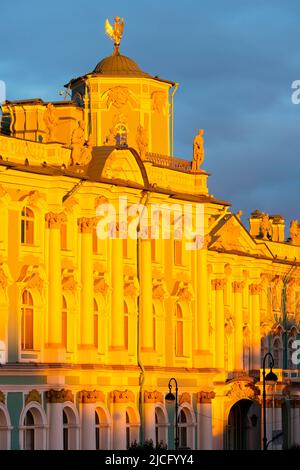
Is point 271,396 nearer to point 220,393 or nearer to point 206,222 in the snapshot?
point 220,393

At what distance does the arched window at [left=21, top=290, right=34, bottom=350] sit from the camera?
7794 cm

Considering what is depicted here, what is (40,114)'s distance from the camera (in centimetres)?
8394

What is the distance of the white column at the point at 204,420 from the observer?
90.8 m

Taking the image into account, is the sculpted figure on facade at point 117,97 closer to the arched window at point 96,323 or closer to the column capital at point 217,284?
the column capital at point 217,284

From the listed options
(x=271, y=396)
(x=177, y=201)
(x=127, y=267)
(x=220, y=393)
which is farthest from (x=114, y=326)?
(x=271, y=396)

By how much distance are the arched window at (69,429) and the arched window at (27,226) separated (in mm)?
6923

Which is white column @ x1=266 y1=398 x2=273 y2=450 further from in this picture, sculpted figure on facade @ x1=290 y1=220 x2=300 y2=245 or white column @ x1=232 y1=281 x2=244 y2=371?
sculpted figure on facade @ x1=290 y1=220 x2=300 y2=245

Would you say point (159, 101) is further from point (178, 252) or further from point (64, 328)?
point (64, 328)

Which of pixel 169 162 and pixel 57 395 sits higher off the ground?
pixel 169 162

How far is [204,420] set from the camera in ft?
299

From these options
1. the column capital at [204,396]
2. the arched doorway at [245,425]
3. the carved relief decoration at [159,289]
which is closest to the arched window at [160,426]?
the column capital at [204,396]

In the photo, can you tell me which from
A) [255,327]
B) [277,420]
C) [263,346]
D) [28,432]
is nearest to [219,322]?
[255,327]

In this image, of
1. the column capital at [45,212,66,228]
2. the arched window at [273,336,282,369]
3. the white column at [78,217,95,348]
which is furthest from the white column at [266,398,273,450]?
the column capital at [45,212,66,228]

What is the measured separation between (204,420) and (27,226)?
16815 millimetres
